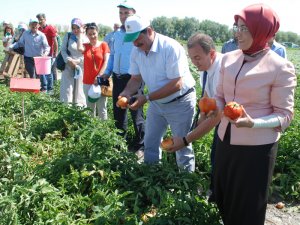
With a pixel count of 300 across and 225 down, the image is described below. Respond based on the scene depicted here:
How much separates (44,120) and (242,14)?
340cm

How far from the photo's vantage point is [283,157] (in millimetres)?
4465

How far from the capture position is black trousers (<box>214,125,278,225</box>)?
2.25 meters

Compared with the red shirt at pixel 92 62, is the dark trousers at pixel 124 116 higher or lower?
lower

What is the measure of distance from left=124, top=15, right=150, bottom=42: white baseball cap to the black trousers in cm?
127

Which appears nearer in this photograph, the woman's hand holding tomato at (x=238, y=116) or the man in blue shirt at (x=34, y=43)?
the woman's hand holding tomato at (x=238, y=116)

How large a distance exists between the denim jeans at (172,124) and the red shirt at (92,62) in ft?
7.19

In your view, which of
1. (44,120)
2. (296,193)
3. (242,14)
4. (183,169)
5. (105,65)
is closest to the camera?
(242,14)

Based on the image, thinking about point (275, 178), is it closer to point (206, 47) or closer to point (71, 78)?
point (206, 47)

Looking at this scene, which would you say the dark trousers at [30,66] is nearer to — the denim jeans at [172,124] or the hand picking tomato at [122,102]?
the denim jeans at [172,124]

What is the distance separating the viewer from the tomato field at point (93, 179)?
268 cm

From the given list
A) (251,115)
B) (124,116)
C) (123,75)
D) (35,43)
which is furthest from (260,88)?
(35,43)

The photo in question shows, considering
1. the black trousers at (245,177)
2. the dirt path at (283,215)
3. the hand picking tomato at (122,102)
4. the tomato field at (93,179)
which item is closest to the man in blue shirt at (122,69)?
the tomato field at (93,179)

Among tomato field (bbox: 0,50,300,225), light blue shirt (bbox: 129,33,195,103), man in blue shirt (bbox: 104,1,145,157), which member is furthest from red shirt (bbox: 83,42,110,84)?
light blue shirt (bbox: 129,33,195,103)

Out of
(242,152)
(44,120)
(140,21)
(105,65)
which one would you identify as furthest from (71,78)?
(242,152)
